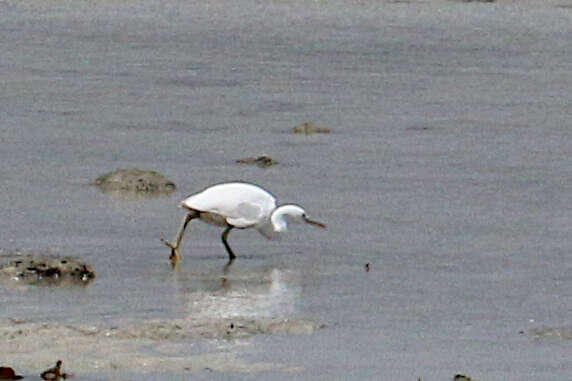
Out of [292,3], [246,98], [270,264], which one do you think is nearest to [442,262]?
[270,264]

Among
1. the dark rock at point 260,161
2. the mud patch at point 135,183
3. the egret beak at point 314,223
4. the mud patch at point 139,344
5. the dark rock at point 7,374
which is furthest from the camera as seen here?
the dark rock at point 260,161

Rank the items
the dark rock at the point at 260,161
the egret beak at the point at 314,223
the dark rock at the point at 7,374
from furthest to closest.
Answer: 1. the dark rock at the point at 260,161
2. the egret beak at the point at 314,223
3. the dark rock at the point at 7,374

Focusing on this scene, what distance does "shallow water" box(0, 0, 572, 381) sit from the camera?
1014 centimetres

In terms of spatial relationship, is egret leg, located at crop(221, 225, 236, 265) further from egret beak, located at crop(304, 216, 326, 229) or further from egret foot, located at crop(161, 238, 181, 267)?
egret beak, located at crop(304, 216, 326, 229)

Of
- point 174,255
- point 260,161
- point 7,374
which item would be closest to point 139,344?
point 7,374

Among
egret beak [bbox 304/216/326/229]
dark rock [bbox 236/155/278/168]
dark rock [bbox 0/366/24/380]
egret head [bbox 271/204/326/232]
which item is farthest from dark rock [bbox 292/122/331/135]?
dark rock [bbox 0/366/24/380]

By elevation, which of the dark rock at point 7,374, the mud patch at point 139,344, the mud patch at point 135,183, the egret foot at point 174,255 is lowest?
the dark rock at point 7,374

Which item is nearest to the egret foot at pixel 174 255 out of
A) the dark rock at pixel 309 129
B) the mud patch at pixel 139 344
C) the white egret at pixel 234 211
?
the white egret at pixel 234 211

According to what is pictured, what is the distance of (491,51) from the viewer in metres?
37.2

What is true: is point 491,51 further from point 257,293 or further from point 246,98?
point 257,293

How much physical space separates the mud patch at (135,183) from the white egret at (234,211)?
292 cm

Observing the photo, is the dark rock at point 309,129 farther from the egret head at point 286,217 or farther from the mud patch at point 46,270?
the mud patch at point 46,270

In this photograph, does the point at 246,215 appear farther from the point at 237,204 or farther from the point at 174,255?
the point at 174,255

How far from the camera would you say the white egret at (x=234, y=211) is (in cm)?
1320
